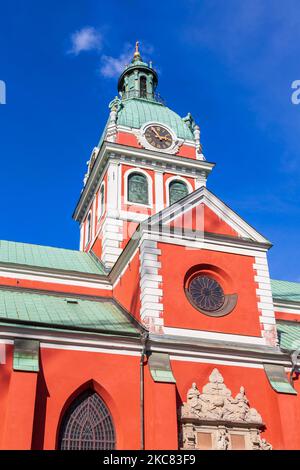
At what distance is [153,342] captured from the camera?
19.2m

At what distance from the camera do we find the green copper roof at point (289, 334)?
22419 millimetres

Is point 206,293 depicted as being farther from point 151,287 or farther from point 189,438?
point 189,438

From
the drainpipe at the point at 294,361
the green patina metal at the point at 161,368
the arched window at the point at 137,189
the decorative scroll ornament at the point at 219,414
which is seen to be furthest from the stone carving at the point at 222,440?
the arched window at the point at 137,189

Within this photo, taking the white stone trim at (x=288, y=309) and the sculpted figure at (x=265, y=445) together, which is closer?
the sculpted figure at (x=265, y=445)

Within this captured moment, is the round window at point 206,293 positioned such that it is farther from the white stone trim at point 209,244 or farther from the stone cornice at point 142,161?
the stone cornice at point 142,161

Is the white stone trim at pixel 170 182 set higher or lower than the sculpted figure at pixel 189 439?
higher

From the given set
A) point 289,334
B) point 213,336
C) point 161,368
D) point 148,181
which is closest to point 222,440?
point 161,368

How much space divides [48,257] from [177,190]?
27.0 ft

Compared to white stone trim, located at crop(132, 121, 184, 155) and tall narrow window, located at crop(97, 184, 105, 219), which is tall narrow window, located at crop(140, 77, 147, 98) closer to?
white stone trim, located at crop(132, 121, 184, 155)

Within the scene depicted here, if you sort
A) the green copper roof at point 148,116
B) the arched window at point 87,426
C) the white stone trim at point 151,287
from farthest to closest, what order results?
the green copper roof at point 148,116, the white stone trim at point 151,287, the arched window at point 87,426

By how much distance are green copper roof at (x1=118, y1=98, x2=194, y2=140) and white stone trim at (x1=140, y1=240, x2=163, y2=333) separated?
12.7 m

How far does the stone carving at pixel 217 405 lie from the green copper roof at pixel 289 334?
354 centimetres
